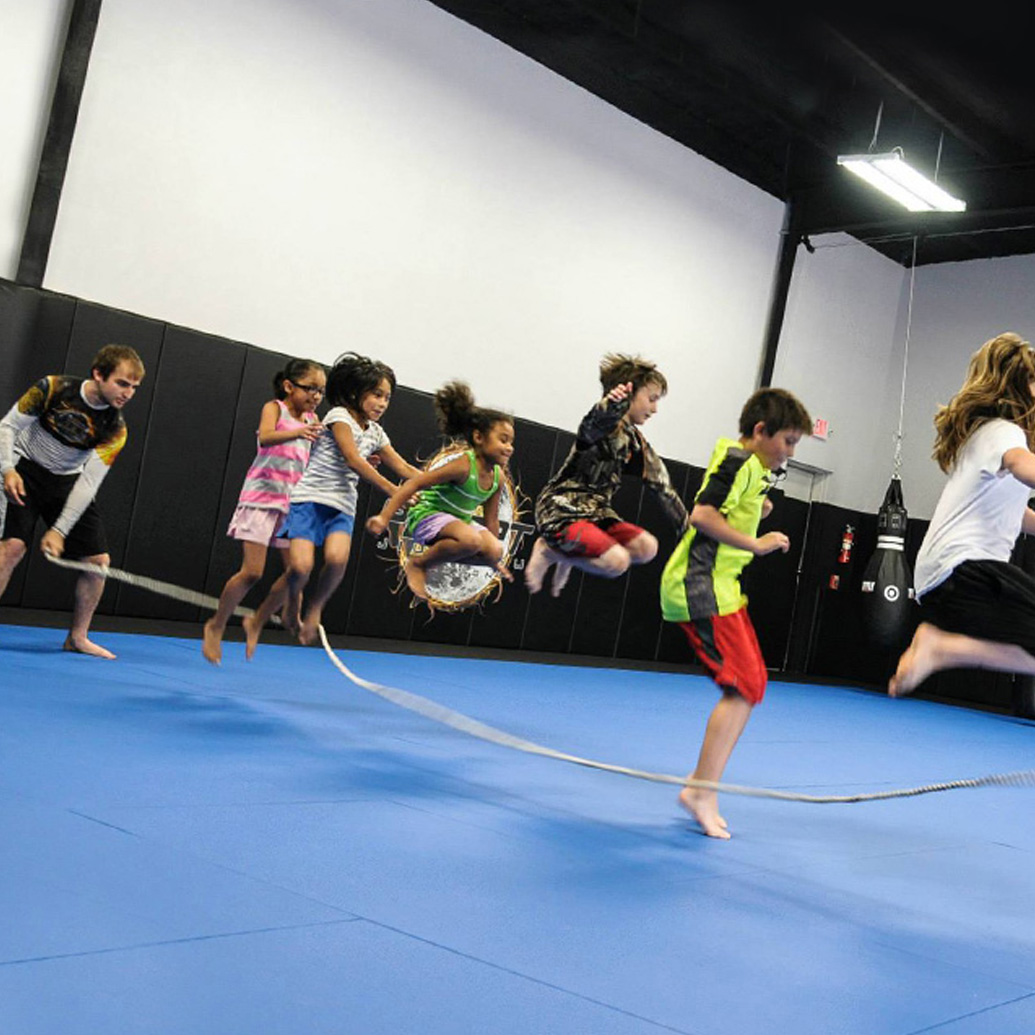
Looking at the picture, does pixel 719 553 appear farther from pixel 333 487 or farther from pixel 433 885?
pixel 333 487

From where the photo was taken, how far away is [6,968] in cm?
185

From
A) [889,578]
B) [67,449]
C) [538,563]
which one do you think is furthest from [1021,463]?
[889,578]

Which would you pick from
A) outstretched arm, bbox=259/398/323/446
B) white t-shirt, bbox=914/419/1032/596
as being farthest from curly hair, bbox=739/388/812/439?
outstretched arm, bbox=259/398/323/446

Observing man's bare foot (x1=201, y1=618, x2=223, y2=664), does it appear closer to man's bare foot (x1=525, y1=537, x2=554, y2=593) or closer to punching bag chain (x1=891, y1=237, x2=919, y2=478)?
man's bare foot (x1=525, y1=537, x2=554, y2=593)

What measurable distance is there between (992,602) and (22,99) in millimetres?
5927

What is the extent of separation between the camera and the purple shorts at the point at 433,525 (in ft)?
16.9

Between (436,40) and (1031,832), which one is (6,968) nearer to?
(1031,832)

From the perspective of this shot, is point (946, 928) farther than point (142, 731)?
No

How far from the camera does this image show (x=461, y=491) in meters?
5.20

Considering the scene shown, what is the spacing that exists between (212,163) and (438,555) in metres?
3.88

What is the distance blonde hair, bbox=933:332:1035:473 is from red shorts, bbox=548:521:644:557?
136 cm

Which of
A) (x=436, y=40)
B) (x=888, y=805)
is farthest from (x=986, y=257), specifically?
(x=888, y=805)

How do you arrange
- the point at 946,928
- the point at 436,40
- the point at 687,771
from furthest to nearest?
the point at 436,40 < the point at 687,771 < the point at 946,928

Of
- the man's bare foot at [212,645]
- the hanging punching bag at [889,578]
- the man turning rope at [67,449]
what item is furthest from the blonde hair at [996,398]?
the hanging punching bag at [889,578]
